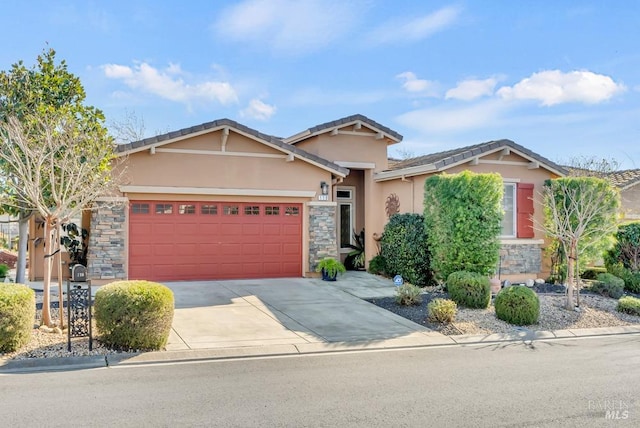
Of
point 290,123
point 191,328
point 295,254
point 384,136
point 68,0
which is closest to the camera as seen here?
point 191,328

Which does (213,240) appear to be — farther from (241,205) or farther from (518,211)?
(518,211)

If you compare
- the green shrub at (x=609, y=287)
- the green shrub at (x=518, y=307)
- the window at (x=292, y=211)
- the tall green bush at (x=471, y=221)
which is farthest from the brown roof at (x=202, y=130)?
the green shrub at (x=609, y=287)

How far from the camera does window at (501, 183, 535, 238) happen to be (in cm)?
1476

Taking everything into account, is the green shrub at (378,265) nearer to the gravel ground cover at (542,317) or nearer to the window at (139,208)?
the gravel ground cover at (542,317)

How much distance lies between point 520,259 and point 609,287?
2431 mm

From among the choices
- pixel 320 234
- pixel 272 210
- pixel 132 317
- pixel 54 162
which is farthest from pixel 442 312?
pixel 54 162

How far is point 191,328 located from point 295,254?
6.09 m

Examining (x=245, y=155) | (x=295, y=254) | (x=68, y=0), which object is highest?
(x=68, y=0)

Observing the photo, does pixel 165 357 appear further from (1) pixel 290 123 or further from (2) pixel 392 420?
(1) pixel 290 123

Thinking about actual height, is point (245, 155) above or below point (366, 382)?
above

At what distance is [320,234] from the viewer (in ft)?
48.4

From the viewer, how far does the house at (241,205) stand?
12.9m

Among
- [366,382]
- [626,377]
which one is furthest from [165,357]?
[626,377]

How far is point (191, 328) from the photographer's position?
29.0 ft
